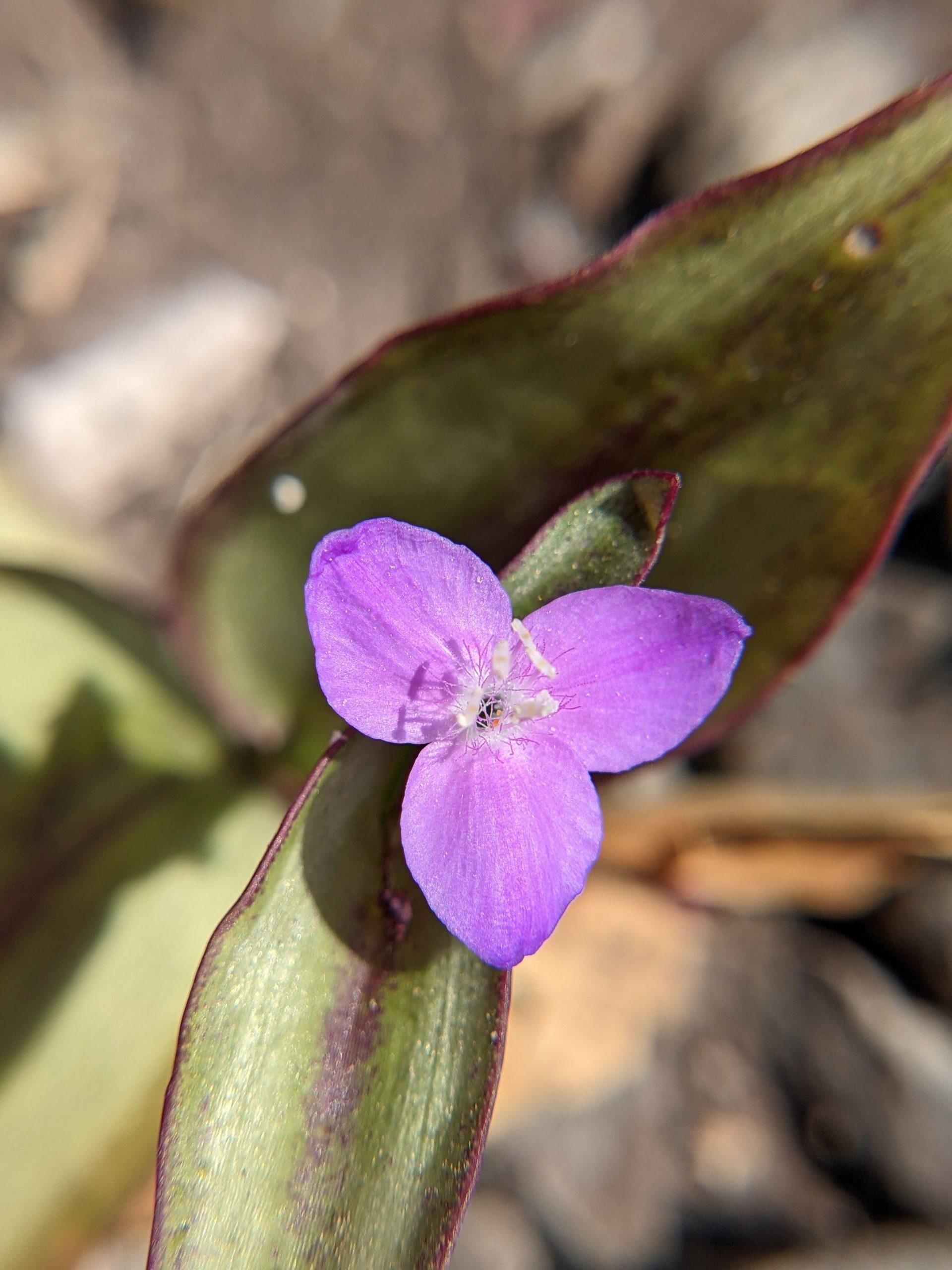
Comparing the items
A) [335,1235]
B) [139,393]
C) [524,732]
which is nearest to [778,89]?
[139,393]

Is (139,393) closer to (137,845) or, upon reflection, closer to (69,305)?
(69,305)

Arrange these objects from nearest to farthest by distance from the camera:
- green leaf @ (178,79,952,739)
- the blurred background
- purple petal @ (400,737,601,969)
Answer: purple petal @ (400,737,601,969)
green leaf @ (178,79,952,739)
the blurred background

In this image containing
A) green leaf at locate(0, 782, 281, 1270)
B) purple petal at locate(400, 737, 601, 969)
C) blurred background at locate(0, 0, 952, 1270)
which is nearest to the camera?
purple petal at locate(400, 737, 601, 969)

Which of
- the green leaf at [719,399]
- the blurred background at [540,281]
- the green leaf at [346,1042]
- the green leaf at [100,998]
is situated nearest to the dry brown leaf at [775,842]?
the blurred background at [540,281]

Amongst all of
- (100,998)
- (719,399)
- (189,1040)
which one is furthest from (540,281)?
(189,1040)

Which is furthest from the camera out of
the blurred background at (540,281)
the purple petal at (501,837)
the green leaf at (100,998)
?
the blurred background at (540,281)

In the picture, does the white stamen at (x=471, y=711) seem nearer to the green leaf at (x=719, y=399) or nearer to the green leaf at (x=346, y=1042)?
Result: the green leaf at (x=346, y=1042)

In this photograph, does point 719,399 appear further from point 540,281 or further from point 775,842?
point 775,842

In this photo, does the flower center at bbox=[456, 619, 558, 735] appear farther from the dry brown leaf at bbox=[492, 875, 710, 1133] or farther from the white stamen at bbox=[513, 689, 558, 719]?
the dry brown leaf at bbox=[492, 875, 710, 1133]

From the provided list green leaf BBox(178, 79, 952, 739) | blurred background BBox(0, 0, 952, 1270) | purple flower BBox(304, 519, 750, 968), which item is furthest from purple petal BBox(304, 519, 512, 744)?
blurred background BBox(0, 0, 952, 1270)
